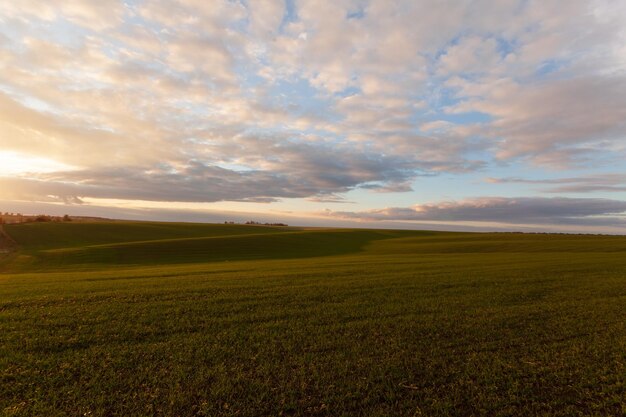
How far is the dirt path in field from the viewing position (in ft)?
185

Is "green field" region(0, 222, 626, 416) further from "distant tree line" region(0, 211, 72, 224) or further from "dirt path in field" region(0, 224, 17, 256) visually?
"distant tree line" region(0, 211, 72, 224)

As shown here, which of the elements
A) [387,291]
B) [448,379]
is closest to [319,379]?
[448,379]

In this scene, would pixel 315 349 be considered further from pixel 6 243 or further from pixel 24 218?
pixel 24 218

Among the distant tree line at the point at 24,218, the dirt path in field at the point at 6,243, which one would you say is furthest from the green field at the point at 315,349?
the distant tree line at the point at 24,218

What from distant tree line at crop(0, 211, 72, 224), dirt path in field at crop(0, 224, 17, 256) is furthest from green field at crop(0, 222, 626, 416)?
distant tree line at crop(0, 211, 72, 224)

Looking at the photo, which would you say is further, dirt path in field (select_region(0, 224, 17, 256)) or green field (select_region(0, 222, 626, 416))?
dirt path in field (select_region(0, 224, 17, 256))

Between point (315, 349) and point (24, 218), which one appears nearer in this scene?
point (315, 349)

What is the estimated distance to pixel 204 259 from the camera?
5012 centimetres

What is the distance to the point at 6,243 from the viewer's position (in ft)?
204


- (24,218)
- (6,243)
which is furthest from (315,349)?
(24,218)

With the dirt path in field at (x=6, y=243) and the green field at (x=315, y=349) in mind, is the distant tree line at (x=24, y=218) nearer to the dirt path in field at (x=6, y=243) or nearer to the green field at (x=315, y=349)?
the dirt path in field at (x=6, y=243)

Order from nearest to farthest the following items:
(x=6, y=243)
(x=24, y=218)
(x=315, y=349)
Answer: (x=315, y=349) → (x=6, y=243) → (x=24, y=218)

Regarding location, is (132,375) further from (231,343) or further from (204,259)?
(204,259)

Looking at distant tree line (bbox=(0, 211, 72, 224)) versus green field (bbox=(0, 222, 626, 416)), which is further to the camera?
distant tree line (bbox=(0, 211, 72, 224))
